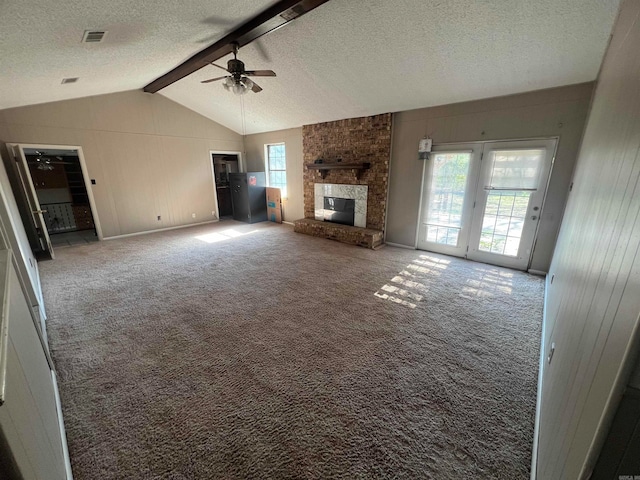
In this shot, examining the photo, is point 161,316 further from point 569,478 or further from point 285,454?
point 569,478

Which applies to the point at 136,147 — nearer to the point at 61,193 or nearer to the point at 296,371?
the point at 61,193

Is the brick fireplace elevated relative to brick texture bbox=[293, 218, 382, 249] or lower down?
elevated

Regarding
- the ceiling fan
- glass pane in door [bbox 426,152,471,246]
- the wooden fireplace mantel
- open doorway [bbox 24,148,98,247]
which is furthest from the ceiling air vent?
open doorway [bbox 24,148,98,247]

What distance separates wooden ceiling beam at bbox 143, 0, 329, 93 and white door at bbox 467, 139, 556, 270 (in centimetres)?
323

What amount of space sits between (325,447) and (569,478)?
45.0 inches

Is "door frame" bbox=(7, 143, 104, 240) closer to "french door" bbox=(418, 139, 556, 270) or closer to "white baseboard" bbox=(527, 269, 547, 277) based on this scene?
"french door" bbox=(418, 139, 556, 270)

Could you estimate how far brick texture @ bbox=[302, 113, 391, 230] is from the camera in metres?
4.98

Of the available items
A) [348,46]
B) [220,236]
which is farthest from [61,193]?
[348,46]

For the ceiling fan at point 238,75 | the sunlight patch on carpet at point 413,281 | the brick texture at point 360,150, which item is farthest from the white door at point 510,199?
the ceiling fan at point 238,75

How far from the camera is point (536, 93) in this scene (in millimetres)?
3430

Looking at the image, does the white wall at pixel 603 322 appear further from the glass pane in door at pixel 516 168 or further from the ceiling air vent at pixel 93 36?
the ceiling air vent at pixel 93 36

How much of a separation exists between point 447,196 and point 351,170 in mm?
2052

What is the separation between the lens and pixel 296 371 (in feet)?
6.65

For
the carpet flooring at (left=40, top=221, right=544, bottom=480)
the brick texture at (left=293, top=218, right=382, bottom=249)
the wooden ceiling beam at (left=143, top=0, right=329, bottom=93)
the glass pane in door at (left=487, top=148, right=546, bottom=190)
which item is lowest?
the carpet flooring at (left=40, top=221, right=544, bottom=480)
